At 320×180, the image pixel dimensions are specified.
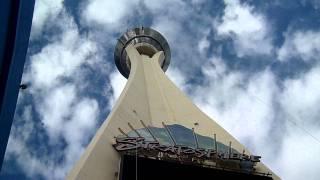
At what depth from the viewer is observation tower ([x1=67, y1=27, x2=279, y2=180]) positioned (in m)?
20.6

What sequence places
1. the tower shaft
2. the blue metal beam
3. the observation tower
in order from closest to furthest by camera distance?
1. the blue metal beam
2. the observation tower
3. the tower shaft

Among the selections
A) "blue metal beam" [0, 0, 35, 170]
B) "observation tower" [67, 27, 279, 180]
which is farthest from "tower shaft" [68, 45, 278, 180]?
"blue metal beam" [0, 0, 35, 170]

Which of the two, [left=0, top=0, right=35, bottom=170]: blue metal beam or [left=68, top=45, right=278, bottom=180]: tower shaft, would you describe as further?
[left=68, top=45, right=278, bottom=180]: tower shaft

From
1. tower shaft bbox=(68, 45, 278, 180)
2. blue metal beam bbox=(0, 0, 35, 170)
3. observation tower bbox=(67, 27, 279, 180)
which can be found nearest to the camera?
blue metal beam bbox=(0, 0, 35, 170)

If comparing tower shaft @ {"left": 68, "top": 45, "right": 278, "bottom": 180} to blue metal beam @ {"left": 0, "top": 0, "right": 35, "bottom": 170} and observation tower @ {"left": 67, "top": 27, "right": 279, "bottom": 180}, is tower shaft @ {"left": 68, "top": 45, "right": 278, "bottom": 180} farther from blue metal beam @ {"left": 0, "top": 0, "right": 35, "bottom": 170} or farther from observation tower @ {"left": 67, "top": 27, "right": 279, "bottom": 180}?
blue metal beam @ {"left": 0, "top": 0, "right": 35, "bottom": 170}

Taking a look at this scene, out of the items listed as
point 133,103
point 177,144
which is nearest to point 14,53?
point 177,144

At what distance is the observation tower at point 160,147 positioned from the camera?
20.6 metres

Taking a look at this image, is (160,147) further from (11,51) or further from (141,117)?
(11,51)

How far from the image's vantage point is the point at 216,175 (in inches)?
828

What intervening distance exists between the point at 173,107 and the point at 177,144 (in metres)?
9.98

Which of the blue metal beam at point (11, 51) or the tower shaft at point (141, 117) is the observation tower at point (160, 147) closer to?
the tower shaft at point (141, 117)

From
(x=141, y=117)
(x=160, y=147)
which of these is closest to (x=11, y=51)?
(x=160, y=147)

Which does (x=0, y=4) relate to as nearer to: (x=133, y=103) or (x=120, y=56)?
(x=133, y=103)

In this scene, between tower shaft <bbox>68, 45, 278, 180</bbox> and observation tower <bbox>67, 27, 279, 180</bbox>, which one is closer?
observation tower <bbox>67, 27, 279, 180</bbox>
